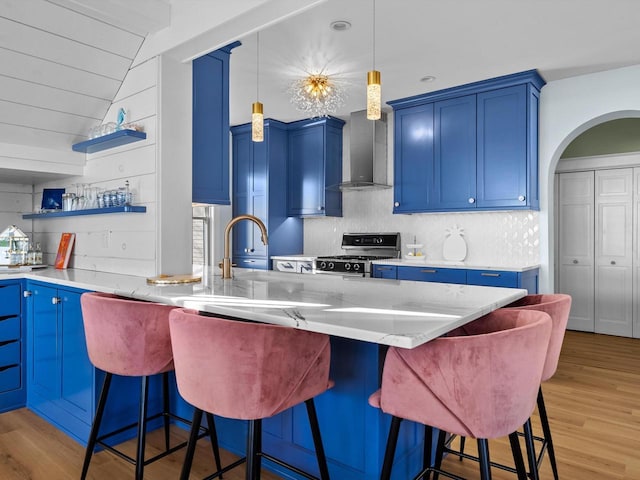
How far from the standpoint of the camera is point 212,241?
5969 mm

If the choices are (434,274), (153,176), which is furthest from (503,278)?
(153,176)

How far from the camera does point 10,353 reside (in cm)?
290

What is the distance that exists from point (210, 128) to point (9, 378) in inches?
81.9

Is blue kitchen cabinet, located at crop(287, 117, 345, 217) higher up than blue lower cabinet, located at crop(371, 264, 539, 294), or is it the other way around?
blue kitchen cabinet, located at crop(287, 117, 345, 217)

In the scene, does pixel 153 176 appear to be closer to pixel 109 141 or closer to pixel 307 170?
pixel 109 141

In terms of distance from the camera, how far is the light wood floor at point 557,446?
2148 millimetres

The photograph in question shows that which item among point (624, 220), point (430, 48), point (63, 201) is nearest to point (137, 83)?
point (63, 201)

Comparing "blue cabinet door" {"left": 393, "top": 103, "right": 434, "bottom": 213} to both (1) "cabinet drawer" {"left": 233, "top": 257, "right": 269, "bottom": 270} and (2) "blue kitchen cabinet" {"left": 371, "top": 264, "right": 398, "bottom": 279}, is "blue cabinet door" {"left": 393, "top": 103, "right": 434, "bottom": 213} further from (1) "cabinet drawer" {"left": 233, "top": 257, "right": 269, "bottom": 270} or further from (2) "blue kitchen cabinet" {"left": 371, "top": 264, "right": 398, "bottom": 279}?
(1) "cabinet drawer" {"left": 233, "top": 257, "right": 269, "bottom": 270}

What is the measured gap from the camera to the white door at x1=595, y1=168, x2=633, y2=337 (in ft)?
16.6

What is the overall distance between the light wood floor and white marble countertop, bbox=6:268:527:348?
0.87 meters

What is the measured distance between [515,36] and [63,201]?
11.5 ft

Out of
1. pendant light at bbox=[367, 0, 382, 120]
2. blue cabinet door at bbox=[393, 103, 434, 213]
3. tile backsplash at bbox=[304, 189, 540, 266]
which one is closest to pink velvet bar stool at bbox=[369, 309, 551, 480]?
pendant light at bbox=[367, 0, 382, 120]

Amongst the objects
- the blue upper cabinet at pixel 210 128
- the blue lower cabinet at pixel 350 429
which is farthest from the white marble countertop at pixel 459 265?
the blue lower cabinet at pixel 350 429

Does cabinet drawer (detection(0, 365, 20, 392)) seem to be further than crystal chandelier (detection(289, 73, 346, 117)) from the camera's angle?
No
